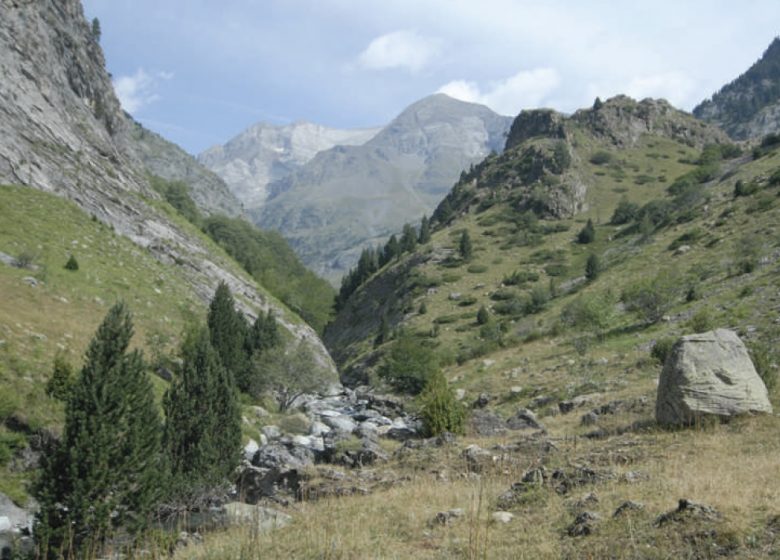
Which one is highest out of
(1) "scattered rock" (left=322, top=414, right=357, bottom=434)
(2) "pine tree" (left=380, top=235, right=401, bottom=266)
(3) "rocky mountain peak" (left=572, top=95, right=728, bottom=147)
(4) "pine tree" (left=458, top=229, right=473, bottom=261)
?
(3) "rocky mountain peak" (left=572, top=95, right=728, bottom=147)

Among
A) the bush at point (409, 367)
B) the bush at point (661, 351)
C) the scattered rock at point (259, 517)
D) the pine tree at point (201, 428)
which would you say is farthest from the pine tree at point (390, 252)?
the scattered rock at point (259, 517)

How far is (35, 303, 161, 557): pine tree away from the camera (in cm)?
1360

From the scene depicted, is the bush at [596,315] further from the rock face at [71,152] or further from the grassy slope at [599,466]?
the rock face at [71,152]

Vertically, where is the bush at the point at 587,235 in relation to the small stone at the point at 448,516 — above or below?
above

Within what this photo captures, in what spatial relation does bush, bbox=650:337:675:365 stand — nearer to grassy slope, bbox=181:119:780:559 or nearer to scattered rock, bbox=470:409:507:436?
grassy slope, bbox=181:119:780:559

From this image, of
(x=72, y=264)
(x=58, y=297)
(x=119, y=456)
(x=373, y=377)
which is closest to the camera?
(x=119, y=456)

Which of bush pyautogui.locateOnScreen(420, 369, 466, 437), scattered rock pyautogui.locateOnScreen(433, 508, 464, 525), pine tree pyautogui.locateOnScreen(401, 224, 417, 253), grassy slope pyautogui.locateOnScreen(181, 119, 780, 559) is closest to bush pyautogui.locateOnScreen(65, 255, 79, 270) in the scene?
bush pyautogui.locateOnScreen(420, 369, 466, 437)

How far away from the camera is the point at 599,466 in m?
13.8

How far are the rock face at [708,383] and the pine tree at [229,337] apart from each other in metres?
30.7

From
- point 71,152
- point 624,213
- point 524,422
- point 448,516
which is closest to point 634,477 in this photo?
point 448,516

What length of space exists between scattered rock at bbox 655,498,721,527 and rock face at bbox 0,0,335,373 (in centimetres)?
5047

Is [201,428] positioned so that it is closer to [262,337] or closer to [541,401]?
[541,401]

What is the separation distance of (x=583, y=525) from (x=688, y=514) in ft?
5.36

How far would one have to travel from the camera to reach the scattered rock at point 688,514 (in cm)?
844
